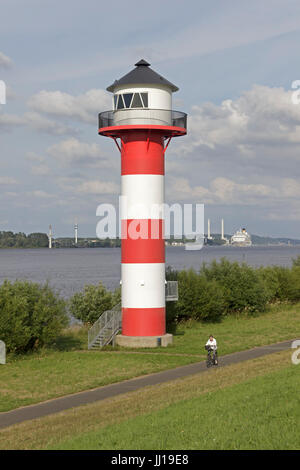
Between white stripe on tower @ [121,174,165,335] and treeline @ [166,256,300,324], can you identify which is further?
treeline @ [166,256,300,324]

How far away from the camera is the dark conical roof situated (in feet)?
113

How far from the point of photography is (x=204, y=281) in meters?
45.4

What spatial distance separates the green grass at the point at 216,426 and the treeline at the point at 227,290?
24.7 m

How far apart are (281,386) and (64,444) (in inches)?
283

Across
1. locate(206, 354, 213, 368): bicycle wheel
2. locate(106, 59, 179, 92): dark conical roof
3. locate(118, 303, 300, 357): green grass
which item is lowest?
locate(118, 303, 300, 357): green grass

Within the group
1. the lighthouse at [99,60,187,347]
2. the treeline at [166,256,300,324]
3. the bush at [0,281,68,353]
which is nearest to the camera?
the bush at [0,281,68,353]

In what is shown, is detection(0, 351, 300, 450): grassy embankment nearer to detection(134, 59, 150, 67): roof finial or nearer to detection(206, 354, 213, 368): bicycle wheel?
detection(206, 354, 213, 368): bicycle wheel

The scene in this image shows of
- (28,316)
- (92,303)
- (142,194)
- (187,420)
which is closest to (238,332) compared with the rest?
(92,303)

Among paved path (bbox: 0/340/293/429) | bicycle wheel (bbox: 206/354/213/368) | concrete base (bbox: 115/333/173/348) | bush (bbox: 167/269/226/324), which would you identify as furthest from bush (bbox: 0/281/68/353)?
bush (bbox: 167/269/226/324)

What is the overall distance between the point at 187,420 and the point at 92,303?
94.0 feet

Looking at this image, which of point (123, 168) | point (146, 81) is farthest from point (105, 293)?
point (146, 81)

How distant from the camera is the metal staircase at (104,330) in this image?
35188 mm

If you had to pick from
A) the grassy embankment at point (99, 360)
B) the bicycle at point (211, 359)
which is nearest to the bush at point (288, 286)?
the grassy embankment at point (99, 360)
